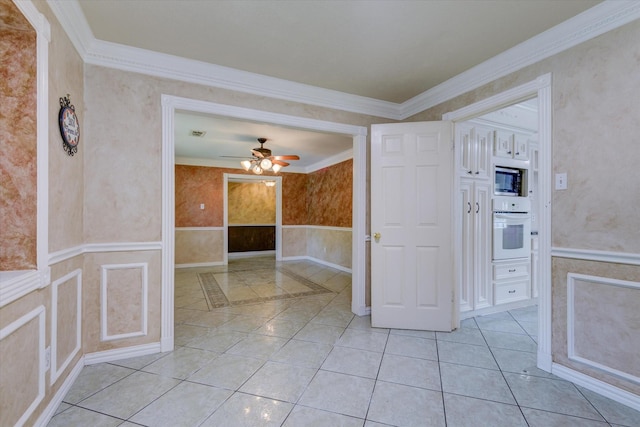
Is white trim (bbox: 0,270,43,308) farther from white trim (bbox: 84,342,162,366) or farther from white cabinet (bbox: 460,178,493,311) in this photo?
white cabinet (bbox: 460,178,493,311)

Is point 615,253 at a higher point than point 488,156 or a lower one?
lower

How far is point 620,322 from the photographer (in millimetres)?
1764

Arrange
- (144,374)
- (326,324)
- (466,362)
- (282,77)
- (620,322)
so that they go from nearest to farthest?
(620,322)
(144,374)
(466,362)
(282,77)
(326,324)

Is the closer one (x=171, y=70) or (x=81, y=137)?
(x=81, y=137)

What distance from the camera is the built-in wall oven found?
332 cm

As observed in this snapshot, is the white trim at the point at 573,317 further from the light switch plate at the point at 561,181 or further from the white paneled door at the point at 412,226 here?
the white paneled door at the point at 412,226

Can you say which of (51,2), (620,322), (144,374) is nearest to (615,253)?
(620,322)

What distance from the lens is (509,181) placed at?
3.49m

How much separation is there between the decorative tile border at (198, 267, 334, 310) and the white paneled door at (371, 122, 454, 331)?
150 centimetres

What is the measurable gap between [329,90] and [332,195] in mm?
3500

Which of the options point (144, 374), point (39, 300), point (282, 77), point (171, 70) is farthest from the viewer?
point (282, 77)

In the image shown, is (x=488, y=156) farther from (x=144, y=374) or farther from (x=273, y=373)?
(x=144, y=374)

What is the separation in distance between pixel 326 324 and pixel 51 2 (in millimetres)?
3171

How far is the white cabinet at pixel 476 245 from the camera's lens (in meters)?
3.12
